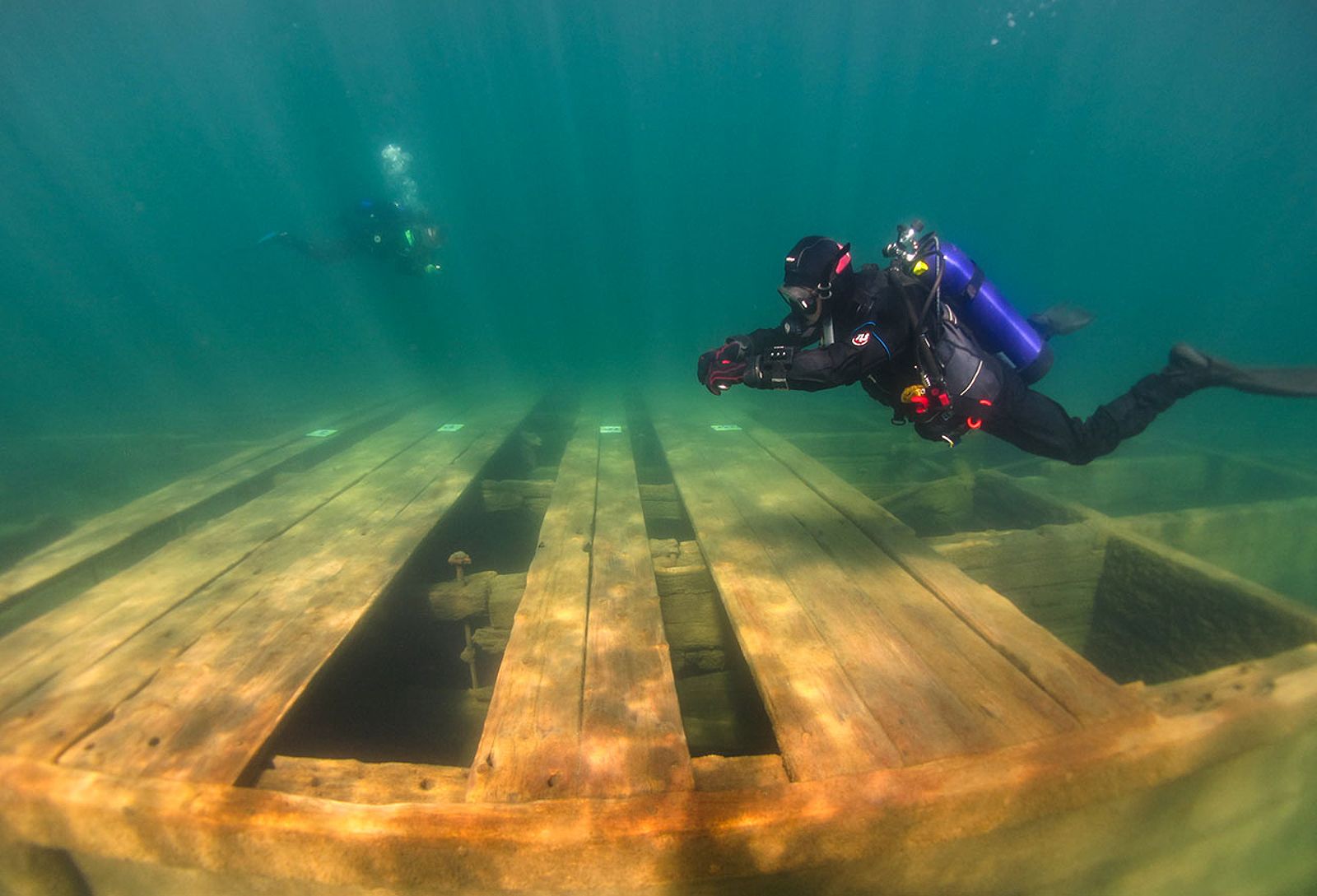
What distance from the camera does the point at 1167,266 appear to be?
274 ft

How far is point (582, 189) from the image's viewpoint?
84.3 m

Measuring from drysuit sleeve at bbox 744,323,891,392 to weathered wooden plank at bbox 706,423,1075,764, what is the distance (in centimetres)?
113

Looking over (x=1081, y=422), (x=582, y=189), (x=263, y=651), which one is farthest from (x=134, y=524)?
(x=582, y=189)

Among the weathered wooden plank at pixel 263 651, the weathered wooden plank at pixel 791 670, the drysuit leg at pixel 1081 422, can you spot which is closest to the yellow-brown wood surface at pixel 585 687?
the weathered wooden plank at pixel 791 670

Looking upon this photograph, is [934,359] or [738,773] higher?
[934,359]

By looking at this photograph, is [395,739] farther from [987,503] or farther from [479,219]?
[479,219]

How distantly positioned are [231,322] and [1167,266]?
495ft

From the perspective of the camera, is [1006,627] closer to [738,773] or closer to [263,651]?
[738,773]

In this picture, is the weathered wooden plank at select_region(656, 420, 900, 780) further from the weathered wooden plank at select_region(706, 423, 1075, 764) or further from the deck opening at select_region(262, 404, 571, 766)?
the deck opening at select_region(262, 404, 571, 766)

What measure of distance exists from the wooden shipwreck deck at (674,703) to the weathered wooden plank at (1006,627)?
2cm

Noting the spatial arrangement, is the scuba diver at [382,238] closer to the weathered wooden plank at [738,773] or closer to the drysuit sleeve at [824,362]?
the drysuit sleeve at [824,362]

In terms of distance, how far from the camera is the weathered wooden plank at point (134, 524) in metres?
3.37

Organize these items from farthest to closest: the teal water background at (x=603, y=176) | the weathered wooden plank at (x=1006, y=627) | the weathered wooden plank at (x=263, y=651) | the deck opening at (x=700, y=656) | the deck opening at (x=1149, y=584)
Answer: the teal water background at (x=603, y=176), the deck opening at (x=700, y=656), the deck opening at (x=1149, y=584), the weathered wooden plank at (x=1006, y=627), the weathered wooden plank at (x=263, y=651)

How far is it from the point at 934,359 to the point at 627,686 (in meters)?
2.40
